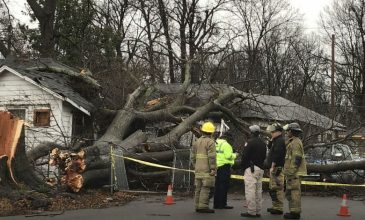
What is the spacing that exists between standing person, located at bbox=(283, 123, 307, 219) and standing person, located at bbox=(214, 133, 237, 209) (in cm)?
177

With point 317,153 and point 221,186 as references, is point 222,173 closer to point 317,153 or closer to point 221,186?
point 221,186

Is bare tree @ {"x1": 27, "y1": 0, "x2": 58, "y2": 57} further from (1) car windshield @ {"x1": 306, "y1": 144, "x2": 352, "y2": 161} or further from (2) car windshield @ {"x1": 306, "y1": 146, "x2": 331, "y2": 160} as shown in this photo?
(2) car windshield @ {"x1": 306, "y1": 146, "x2": 331, "y2": 160}

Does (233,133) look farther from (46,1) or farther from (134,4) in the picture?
(134,4)

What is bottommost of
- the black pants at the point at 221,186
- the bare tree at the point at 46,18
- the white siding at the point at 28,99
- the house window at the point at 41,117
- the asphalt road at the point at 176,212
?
the asphalt road at the point at 176,212

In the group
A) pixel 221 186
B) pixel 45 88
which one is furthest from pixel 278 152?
pixel 45 88

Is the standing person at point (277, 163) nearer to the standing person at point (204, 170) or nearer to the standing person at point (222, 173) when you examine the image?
the standing person at point (204, 170)

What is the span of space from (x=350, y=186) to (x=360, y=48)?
152 feet

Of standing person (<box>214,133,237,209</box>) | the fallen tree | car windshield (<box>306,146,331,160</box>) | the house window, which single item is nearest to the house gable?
the house window

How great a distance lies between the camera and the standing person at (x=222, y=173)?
1209cm

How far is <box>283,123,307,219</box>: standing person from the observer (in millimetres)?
10430

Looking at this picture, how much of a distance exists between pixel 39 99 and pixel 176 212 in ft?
39.5

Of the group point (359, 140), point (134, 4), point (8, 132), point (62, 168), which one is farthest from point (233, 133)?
point (134, 4)

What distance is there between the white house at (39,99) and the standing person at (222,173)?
1005cm

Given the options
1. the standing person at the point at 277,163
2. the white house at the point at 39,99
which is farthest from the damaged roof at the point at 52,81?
the standing person at the point at 277,163
